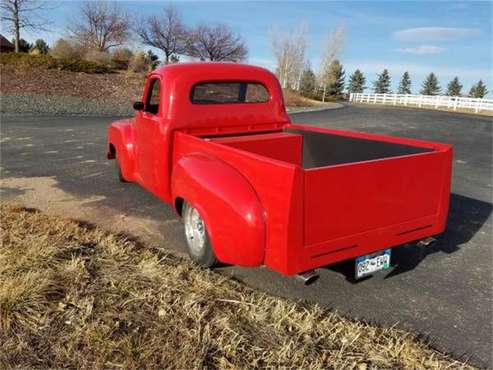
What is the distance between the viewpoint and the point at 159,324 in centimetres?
276

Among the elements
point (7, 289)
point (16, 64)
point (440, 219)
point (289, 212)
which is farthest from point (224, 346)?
point (16, 64)

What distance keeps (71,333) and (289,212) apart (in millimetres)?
1530

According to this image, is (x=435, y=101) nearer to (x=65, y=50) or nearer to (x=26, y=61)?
(x=65, y=50)

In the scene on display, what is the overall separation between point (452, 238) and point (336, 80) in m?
53.6

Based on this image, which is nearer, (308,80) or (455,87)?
(308,80)

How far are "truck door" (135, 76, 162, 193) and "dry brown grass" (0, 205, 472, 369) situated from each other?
1308 mm

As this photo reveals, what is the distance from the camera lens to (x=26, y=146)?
31.5 ft

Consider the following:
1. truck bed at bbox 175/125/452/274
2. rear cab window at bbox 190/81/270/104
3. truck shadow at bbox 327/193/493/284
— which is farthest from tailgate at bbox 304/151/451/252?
rear cab window at bbox 190/81/270/104

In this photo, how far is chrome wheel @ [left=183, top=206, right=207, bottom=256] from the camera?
12.7 ft

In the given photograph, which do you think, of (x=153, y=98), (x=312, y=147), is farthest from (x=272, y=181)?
(x=153, y=98)

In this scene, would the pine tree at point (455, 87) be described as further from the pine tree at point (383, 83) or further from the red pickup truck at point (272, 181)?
the red pickup truck at point (272, 181)

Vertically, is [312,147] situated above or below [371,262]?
above

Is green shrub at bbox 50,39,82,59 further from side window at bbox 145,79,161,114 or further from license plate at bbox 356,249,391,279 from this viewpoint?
license plate at bbox 356,249,391,279

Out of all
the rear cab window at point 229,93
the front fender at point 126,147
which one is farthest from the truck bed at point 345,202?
the front fender at point 126,147
